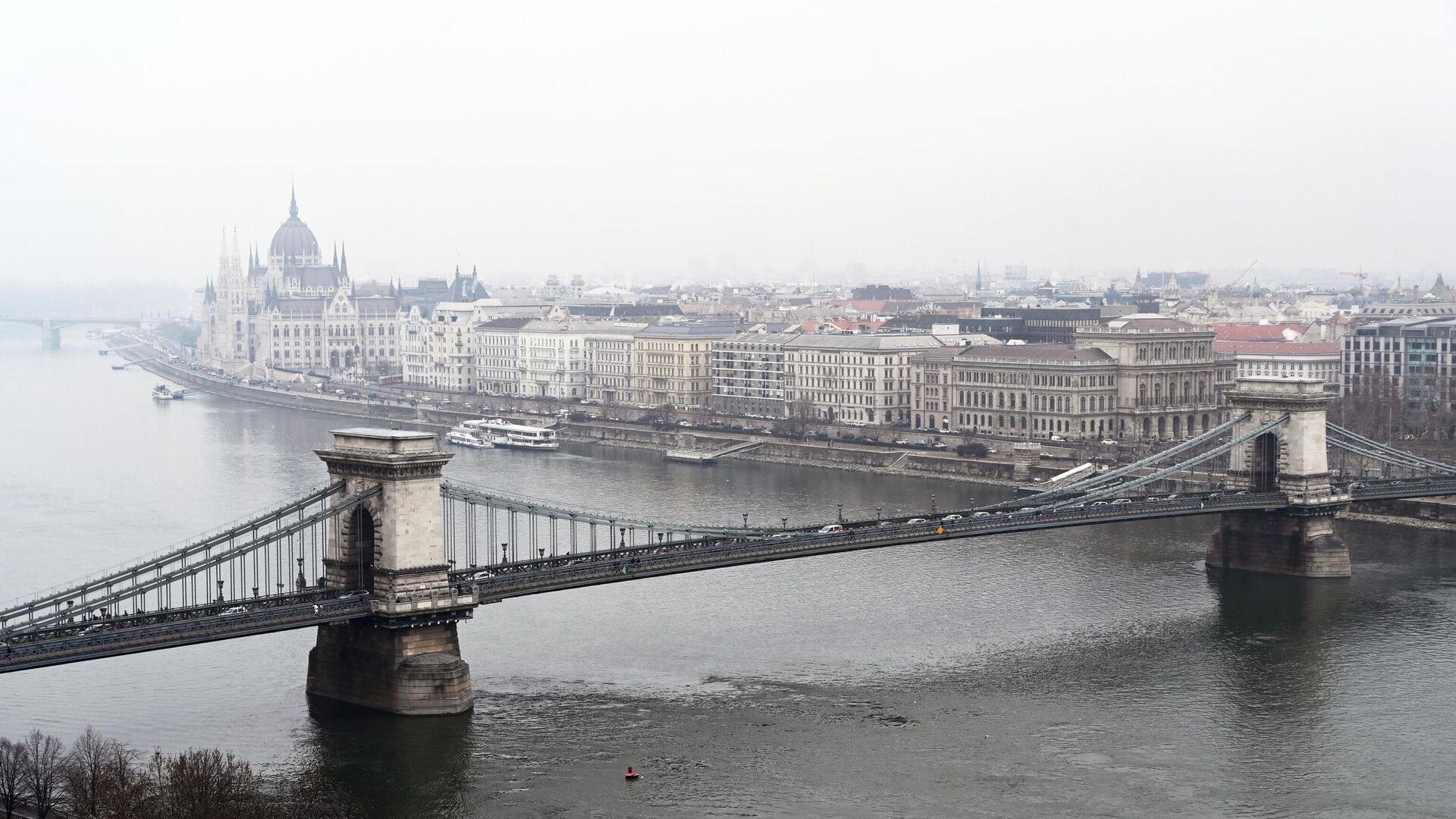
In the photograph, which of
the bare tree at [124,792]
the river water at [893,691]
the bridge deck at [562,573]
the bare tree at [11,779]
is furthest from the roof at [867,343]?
the bare tree at [11,779]

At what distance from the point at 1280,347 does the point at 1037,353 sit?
13.7 m

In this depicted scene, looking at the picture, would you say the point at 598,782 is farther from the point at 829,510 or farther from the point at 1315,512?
the point at 829,510

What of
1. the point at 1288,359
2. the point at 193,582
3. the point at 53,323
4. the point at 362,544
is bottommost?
the point at 193,582

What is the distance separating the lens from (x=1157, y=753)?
30.0 m

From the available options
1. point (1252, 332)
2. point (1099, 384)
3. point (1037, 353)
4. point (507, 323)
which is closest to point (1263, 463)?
point (1099, 384)

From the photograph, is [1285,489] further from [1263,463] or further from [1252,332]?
[1252,332]

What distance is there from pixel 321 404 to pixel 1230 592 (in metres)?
67.6

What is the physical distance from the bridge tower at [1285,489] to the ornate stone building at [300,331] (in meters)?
83.3

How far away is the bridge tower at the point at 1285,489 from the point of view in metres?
44.9

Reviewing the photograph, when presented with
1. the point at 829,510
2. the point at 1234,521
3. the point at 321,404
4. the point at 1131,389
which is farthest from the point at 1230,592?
the point at 321,404

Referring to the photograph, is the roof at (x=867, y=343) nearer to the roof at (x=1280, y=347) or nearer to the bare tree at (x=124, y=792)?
the roof at (x=1280, y=347)

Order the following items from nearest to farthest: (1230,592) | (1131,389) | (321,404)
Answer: (1230,592) < (1131,389) < (321,404)

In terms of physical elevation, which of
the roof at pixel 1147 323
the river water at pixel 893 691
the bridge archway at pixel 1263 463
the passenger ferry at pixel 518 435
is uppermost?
the roof at pixel 1147 323

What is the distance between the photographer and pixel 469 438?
3223 inches
